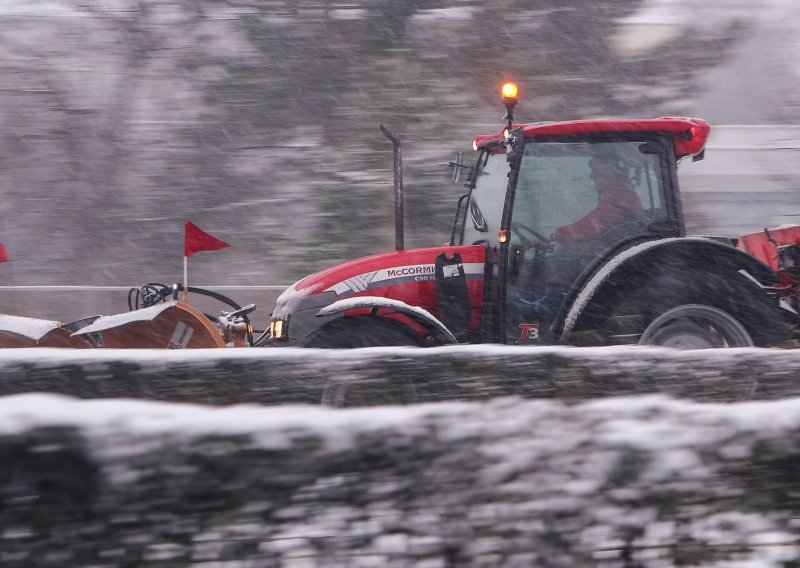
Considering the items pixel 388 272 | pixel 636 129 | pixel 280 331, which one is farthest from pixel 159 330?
pixel 636 129

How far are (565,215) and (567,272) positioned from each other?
0.35 metres

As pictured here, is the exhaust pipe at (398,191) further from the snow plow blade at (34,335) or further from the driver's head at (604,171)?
the snow plow blade at (34,335)

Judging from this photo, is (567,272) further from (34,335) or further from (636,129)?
(34,335)

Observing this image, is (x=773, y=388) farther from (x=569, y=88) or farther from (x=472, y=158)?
(x=569, y=88)

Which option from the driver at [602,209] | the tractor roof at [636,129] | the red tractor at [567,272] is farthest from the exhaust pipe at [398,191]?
the driver at [602,209]

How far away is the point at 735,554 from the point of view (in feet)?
5.14

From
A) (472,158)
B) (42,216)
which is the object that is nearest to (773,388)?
(472,158)

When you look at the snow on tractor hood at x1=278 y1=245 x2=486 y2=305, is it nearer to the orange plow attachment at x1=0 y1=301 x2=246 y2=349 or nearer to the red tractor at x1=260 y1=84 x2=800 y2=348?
the red tractor at x1=260 y1=84 x2=800 y2=348

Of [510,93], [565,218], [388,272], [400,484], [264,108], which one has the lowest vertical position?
[400,484]

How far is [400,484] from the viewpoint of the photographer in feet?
4.81

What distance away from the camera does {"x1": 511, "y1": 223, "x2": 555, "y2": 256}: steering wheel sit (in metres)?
5.37

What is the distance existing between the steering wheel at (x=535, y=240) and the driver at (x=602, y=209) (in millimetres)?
102

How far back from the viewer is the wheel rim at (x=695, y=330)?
5.00 meters

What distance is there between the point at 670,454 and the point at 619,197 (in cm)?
408
